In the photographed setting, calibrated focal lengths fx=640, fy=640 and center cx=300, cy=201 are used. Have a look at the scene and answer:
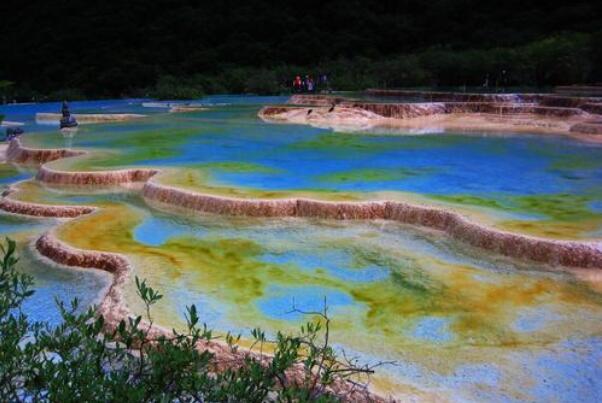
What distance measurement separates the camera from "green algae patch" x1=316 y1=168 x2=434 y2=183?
1056cm

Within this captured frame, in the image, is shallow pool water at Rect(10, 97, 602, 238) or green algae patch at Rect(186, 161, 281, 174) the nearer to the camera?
shallow pool water at Rect(10, 97, 602, 238)

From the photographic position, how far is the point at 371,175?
10930mm

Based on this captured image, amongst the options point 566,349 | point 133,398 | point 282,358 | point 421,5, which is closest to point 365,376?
point 566,349

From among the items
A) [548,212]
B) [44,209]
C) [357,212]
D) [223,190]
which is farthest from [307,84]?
[548,212]

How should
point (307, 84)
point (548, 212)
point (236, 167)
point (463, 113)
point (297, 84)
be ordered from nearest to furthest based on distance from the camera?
1. point (548, 212)
2. point (236, 167)
3. point (463, 113)
4. point (307, 84)
5. point (297, 84)

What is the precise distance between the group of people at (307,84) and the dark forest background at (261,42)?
516 millimetres

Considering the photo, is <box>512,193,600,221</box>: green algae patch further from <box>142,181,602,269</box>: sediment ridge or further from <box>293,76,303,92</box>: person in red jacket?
<box>293,76,303,92</box>: person in red jacket

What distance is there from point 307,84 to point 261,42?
364 inches

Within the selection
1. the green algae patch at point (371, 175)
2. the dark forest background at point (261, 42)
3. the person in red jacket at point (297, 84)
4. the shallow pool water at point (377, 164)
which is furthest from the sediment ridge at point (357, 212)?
the person in red jacket at point (297, 84)

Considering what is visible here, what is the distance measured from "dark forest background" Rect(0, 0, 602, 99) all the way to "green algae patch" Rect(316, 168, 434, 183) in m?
17.3

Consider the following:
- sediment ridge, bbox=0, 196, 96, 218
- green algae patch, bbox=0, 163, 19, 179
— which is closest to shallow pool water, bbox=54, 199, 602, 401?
sediment ridge, bbox=0, 196, 96, 218

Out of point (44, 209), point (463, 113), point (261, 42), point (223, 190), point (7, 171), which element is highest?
point (261, 42)

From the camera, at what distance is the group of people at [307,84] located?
30.8m

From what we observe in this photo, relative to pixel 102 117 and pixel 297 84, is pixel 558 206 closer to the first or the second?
pixel 102 117
